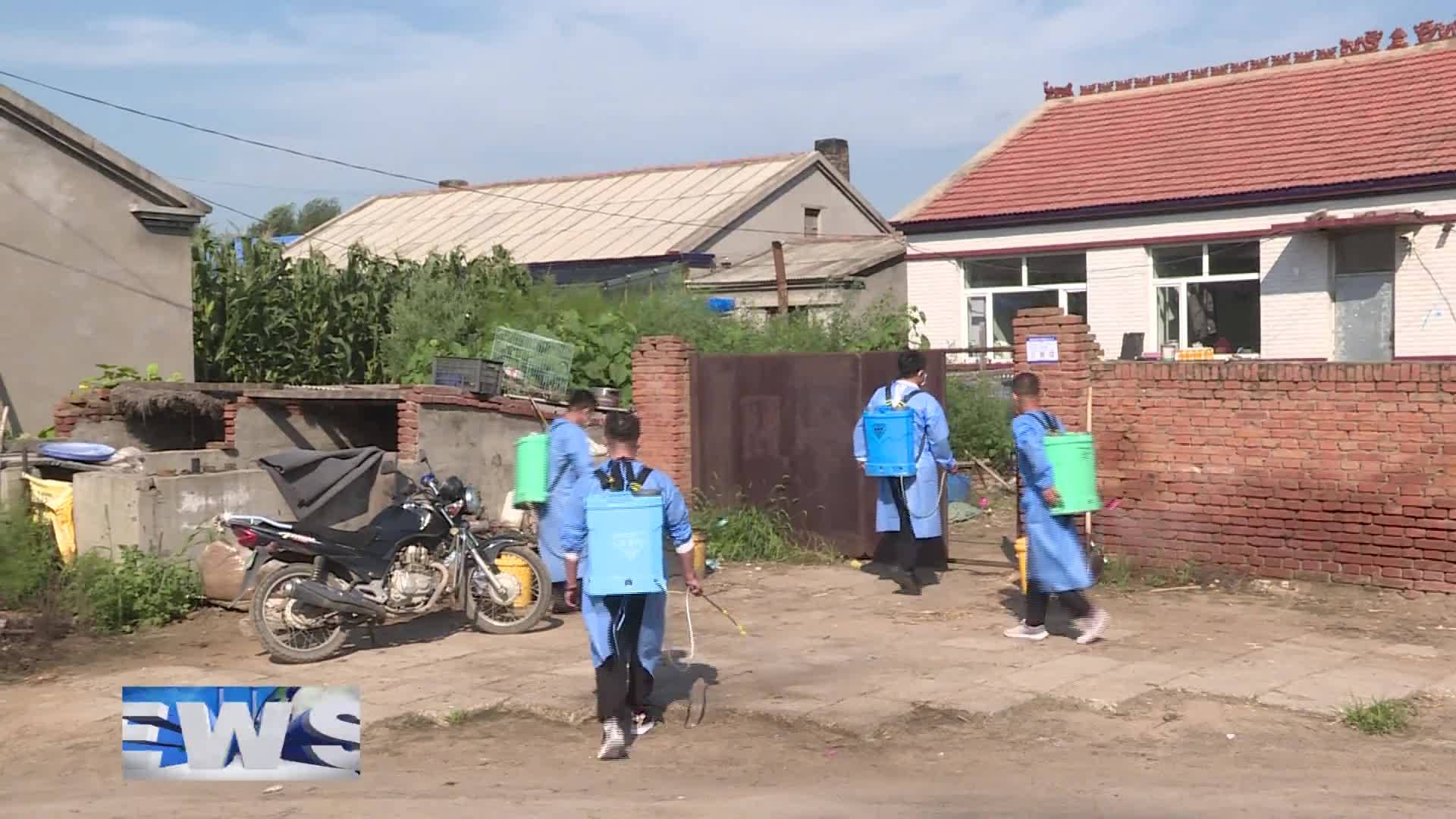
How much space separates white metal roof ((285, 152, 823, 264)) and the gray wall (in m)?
12.7

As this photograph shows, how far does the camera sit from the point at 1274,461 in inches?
428

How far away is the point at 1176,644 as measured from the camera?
9.15 metres

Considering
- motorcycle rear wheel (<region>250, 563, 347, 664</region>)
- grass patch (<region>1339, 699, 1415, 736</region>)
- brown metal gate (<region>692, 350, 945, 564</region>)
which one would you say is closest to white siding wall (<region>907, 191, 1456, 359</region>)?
brown metal gate (<region>692, 350, 945, 564</region>)

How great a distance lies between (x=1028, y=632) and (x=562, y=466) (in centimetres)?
329

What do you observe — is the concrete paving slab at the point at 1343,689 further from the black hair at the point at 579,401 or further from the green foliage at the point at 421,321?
the green foliage at the point at 421,321

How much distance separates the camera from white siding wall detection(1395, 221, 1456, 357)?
19188 millimetres

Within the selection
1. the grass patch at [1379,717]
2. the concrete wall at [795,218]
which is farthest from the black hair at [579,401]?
the concrete wall at [795,218]

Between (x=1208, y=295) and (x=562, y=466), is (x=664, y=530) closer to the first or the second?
(x=562, y=466)

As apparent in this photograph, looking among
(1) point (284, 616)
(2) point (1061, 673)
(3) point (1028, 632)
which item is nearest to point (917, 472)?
(3) point (1028, 632)

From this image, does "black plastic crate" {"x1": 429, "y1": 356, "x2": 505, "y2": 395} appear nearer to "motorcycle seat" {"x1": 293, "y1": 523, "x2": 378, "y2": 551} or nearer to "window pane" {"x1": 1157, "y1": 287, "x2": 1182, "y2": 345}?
"motorcycle seat" {"x1": 293, "y1": 523, "x2": 378, "y2": 551}

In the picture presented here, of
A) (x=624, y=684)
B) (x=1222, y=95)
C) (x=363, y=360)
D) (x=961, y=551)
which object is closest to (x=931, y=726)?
(x=624, y=684)

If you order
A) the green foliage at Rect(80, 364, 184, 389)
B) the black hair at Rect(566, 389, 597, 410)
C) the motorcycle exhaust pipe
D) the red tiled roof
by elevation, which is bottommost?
the motorcycle exhaust pipe

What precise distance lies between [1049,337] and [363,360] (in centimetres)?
1277

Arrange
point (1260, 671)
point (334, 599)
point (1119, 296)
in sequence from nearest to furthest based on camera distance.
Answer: point (1260, 671), point (334, 599), point (1119, 296)
